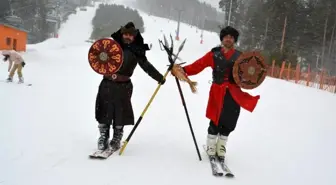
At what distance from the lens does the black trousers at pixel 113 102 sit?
4.42m

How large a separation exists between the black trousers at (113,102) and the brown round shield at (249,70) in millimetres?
1588

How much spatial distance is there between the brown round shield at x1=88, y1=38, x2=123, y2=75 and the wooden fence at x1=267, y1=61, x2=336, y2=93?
43.4ft

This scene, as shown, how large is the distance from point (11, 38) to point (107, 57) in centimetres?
2249

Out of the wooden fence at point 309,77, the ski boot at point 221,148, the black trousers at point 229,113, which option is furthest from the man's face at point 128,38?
the wooden fence at point 309,77

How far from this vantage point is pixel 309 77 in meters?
16.5

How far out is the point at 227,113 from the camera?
14.8ft

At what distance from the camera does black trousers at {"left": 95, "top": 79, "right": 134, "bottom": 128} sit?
174 inches

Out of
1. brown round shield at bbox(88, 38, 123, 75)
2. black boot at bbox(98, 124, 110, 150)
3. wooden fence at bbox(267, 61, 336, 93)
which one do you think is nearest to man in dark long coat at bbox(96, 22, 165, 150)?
black boot at bbox(98, 124, 110, 150)

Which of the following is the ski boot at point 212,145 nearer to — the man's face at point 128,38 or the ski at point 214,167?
the ski at point 214,167

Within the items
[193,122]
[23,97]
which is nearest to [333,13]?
[193,122]

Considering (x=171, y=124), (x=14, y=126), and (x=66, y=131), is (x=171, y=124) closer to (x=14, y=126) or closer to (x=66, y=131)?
(x=66, y=131)

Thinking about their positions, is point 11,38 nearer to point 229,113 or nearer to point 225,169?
point 229,113

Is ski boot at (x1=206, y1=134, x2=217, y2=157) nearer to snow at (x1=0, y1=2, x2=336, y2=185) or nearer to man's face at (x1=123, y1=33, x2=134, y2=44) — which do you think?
snow at (x1=0, y1=2, x2=336, y2=185)

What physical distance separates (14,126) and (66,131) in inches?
34.7
